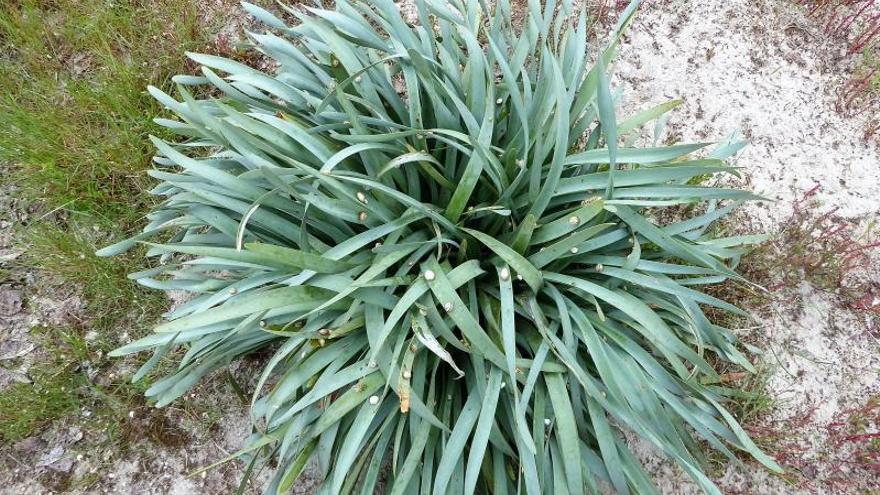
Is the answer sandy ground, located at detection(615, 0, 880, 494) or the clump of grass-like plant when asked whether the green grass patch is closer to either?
the clump of grass-like plant

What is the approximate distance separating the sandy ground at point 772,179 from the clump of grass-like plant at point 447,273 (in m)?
0.45

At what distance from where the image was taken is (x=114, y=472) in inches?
85.8

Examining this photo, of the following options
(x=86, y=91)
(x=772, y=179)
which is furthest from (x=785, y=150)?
(x=86, y=91)

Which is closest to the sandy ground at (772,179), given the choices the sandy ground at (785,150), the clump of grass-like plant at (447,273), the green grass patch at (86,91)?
the sandy ground at (785,150)

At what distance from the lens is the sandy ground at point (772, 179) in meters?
A: 2.17

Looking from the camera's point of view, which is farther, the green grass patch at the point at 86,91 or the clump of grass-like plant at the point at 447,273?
the green grass patch at the point at 86,91

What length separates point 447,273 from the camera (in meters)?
1.75

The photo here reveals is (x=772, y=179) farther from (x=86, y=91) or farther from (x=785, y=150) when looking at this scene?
(x=86, y=91)

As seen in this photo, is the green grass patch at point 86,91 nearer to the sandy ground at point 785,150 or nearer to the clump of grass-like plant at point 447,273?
the clump of grass-like plant at point 447,273

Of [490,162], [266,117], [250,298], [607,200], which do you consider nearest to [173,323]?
[250,298]

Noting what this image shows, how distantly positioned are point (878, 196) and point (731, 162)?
0.62 metres

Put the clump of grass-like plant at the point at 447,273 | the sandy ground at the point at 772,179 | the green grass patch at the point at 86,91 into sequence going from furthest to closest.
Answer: the green grass patch at the point at 86,91 < the sandy ground at the point at 772,179 < the clump of grass-like plant at the point at 447,273

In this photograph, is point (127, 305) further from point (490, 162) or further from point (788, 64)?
point (788, 64)

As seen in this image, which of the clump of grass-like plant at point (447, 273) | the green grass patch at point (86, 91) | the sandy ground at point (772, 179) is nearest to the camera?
the clump of grass-like plant at point (447, 273)
